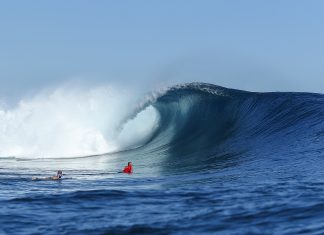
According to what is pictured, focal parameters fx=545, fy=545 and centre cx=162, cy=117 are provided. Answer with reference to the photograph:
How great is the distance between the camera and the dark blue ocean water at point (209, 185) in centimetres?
819

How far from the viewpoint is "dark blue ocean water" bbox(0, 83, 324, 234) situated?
8.19 meters

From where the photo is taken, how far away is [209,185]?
11.9m

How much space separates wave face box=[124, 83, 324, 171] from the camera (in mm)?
18844

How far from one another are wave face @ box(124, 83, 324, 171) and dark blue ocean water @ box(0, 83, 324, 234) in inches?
2.9

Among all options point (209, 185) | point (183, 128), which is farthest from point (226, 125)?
point (209, 185)

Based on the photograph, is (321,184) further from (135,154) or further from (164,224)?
(135,154)

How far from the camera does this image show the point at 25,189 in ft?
42.6

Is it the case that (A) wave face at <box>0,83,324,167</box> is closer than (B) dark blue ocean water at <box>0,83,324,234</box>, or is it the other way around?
(B) dark blue ocean water at <box>0,83,324,234</box>

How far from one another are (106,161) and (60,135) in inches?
293

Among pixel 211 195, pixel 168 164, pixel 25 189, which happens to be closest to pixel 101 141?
pixel 168 164

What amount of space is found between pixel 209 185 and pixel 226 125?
538 inches

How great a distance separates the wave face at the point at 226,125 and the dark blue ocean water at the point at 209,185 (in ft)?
0.24

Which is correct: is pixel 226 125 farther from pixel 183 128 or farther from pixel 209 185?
pixel 209 185

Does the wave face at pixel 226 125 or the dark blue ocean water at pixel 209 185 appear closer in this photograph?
the dark blue ocean water at pixel 209 185
